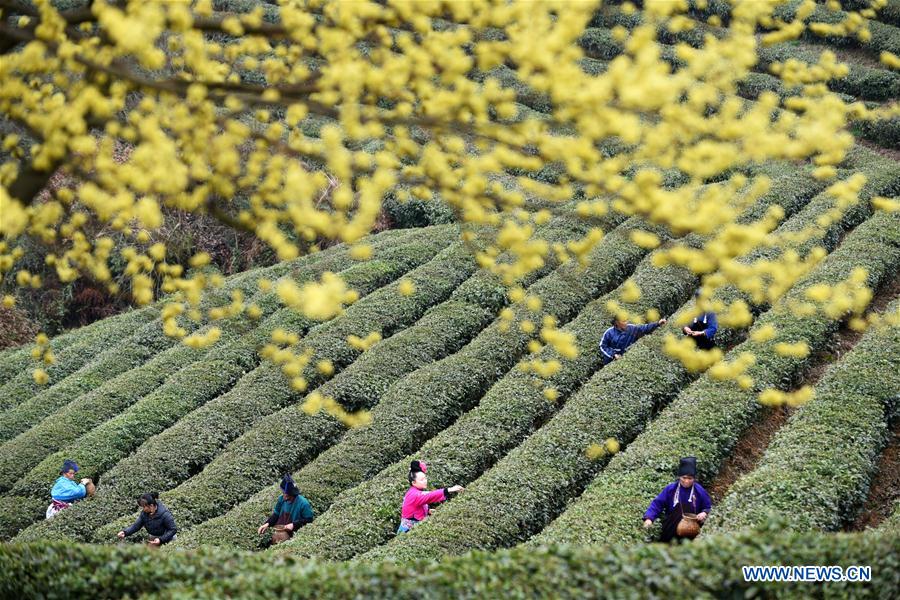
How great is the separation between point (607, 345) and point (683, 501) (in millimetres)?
5992

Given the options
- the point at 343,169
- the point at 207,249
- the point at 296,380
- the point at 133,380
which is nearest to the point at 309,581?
the point at 296,380

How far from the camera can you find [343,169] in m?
5.75

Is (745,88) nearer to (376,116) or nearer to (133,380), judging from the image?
(133,380)

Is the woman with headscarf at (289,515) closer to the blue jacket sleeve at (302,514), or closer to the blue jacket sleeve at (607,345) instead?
the blue jacket sleeve at (302,514)

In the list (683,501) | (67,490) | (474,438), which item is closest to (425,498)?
(474,438)

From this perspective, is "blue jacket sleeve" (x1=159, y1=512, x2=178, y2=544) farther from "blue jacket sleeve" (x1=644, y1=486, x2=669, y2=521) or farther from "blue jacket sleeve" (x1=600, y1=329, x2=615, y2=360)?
"blue jacket sleeve" (x1=600, y1=329, x2=615, y2=360)

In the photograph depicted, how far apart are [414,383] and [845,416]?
22.5 ft

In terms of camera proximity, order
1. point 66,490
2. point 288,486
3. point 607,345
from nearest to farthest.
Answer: point 288,486
point 66,490
point 607,345

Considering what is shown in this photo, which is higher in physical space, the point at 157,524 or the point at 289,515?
the point at 289,515

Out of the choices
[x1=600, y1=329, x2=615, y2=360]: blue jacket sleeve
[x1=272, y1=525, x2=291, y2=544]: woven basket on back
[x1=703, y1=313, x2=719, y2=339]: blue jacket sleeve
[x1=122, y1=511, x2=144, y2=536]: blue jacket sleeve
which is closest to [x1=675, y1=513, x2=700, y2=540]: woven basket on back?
[x1=703, y1=313, x2=719, y2=339]: blue jacket sleeve

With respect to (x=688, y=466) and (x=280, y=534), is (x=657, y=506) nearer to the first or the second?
(x=688, y=466)

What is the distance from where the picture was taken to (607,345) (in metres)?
15.2

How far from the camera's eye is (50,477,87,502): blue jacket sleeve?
14.0 metres

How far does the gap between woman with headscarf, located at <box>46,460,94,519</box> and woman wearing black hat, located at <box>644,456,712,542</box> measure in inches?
364
